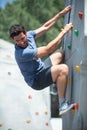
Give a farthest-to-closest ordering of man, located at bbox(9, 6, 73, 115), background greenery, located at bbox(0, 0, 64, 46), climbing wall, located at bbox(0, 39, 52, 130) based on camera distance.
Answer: background greenery, located at bbox(0, 0, 64, 46) < climbing wall, located at bbox(0, 39, 52, 130) < man, located at bbox(9, 6, 73, 115)

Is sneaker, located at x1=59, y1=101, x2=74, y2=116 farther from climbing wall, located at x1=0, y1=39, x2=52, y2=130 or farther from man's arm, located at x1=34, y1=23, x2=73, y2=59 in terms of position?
climbing wall, located at x1=0, y1=39, x2=52, y2=130

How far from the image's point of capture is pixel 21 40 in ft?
21.4

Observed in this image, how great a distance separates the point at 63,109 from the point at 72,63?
867mm

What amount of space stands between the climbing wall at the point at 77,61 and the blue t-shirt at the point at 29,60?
0.55 m

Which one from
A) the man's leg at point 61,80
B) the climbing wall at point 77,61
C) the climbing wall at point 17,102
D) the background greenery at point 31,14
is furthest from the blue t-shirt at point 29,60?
the background greenery at point 31,14

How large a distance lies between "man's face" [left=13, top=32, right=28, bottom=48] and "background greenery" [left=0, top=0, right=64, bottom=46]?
1648cm

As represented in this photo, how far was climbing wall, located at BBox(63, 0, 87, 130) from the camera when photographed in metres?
6.31

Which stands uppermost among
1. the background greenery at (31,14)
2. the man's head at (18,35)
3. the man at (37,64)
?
the background greenery at (31,14)

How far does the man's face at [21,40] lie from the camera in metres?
6.46

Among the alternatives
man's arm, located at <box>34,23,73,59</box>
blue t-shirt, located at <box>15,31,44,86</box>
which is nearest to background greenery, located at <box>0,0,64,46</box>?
blue t-shirt, located at <box>15,31,44,86</box>

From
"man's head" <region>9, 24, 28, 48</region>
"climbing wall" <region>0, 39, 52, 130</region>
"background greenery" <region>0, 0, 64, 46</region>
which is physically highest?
"background greenery" <region>0, 0, 64, 46</region>

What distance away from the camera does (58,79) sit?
6.54 meters

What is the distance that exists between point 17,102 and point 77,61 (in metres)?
4.42

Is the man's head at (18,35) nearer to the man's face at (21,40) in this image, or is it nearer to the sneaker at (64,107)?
the man's face at (21,40)
